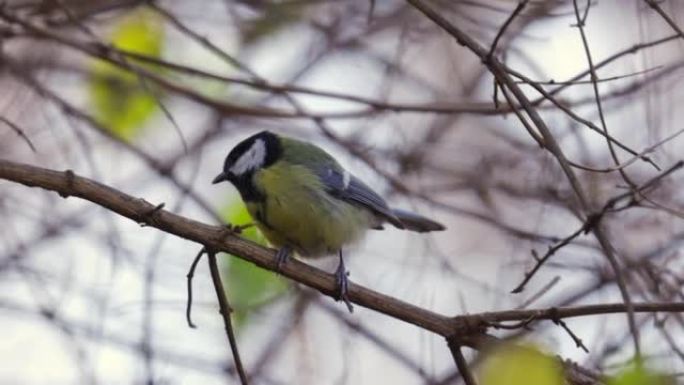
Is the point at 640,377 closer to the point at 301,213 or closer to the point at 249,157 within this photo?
the point at 301,213

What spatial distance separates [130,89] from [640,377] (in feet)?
10.1

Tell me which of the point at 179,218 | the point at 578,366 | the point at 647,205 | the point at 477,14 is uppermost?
the point at 477,14

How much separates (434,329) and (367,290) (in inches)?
8.8

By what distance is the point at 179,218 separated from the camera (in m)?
2.63

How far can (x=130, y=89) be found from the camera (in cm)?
445

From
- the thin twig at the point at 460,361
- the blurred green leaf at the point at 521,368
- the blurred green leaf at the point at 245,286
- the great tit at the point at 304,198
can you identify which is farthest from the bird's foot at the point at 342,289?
the blurred green leaf at the point at 521,368

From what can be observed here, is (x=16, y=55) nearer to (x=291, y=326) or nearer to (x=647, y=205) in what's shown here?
(x=291, y=326)

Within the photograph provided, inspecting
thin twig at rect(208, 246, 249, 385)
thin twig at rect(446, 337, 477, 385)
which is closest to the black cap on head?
thin twig at rect(208, 246, 249, 385)

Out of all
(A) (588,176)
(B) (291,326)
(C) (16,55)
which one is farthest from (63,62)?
(A) (588,176)

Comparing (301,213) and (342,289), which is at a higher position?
(301,213)

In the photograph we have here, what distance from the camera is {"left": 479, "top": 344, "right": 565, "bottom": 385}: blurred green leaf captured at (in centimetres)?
177

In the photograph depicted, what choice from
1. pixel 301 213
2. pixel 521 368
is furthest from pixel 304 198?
pixel 521 368

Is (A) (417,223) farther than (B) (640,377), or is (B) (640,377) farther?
(A) (417,223)

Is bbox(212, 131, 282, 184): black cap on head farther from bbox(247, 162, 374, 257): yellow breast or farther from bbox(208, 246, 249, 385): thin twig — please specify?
bbox(208, 246, 249, 385): thin twig
